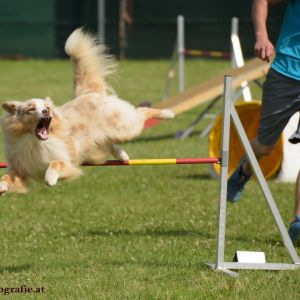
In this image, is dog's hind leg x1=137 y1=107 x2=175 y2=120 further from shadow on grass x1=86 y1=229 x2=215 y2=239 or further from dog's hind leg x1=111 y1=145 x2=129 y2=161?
shadow on grass x1=86 y1=229 x2=215 y2=239

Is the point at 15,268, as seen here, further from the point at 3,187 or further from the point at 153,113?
the point at 153,113

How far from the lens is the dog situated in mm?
5566

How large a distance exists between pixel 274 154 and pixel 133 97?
27.4ft

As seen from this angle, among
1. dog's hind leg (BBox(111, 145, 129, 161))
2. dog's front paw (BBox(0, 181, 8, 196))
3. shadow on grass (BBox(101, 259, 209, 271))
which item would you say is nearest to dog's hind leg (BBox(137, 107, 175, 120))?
dog's hind leg (BBox(111, 145, 129, 161))

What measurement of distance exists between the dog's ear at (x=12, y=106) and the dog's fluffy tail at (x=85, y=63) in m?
0.79

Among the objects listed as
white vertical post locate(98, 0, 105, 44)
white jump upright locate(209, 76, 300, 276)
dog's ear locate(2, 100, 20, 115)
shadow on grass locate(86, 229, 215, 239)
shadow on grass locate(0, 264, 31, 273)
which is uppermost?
dog's ear locate(2, 100, 20, 115)

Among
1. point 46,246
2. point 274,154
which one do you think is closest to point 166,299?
point 46,246

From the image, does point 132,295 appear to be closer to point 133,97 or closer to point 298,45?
point 298,45

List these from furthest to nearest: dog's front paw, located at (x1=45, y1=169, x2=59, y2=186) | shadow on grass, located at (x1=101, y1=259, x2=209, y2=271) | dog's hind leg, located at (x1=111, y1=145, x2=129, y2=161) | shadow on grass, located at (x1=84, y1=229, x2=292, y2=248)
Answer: shadow on grass, located at (x1=84, y1=229, x2=292, y2=248), dog's hind leg, located at (x1=111, y1=145, x2=129, y2=161), shadow on grass, located at (x1=101, y1=259, x2=209, y2=271), dog's front paw, located at (x1=45, y1=169, x2=59, y2=186)

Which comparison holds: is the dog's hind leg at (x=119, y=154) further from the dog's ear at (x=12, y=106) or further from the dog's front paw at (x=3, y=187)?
the dog's front paw at (x=3, y=187)

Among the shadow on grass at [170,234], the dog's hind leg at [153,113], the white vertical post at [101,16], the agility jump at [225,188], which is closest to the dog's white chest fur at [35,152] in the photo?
the agility jump at [225,188]

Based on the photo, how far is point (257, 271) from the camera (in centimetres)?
562

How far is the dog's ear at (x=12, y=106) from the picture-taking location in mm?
5609

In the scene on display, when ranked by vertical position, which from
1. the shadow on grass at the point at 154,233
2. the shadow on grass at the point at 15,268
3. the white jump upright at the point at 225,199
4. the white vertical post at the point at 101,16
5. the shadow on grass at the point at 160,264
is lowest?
the white vertical post at the point at 101,16
